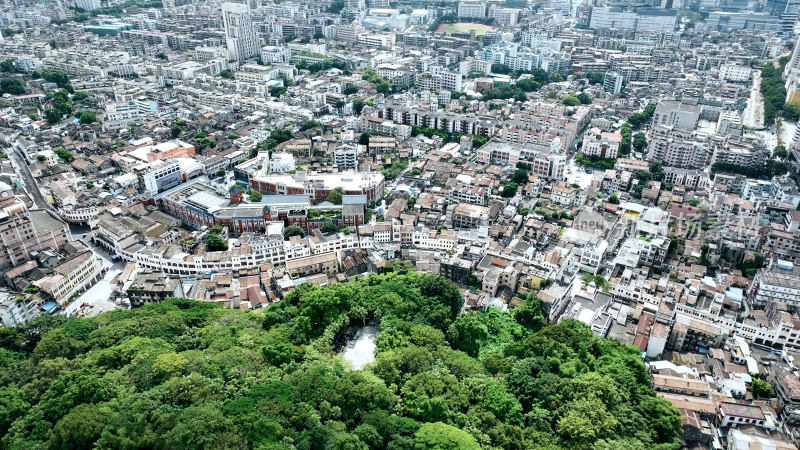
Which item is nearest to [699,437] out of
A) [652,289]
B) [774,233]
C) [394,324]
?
[652,289]

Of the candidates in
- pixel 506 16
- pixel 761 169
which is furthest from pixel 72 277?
pixel 506 16

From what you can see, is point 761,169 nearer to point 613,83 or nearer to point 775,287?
point 775,287

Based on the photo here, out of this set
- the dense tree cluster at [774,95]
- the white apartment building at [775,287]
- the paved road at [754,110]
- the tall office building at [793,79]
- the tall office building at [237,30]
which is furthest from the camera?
the tall office building at [237,30]

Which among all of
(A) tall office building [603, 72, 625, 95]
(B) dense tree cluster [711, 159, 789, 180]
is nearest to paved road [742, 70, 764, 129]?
(B) dense tree cluster [711, 159, 789, 180]

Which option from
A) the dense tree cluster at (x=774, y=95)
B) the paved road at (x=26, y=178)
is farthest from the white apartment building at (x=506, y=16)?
the paved road at (x=26, y=178)

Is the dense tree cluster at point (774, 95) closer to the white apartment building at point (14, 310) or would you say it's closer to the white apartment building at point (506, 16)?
the white apartment building at point (506, 16)
